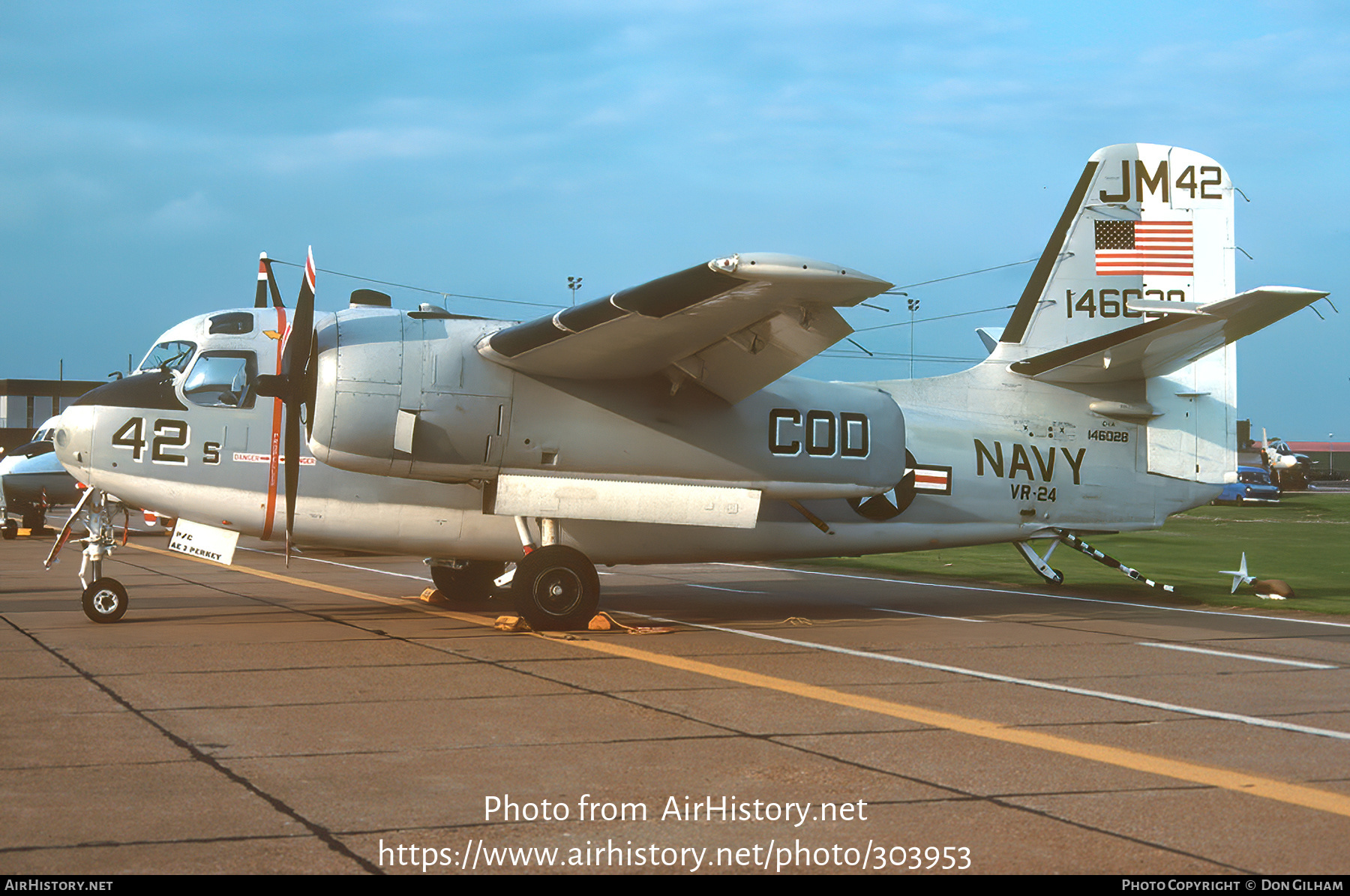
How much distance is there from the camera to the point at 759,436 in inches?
549

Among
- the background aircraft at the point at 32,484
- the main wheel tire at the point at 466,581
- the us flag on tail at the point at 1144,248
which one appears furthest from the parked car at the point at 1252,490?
the background aircraft at the point at 32,484

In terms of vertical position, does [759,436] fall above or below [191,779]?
above

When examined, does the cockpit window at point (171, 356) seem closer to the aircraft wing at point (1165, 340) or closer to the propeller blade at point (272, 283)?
the propeller blade at point (272, 283)

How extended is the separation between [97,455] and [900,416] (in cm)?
961

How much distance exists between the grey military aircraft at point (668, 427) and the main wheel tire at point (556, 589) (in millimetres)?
27

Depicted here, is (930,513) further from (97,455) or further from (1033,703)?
(97,455)

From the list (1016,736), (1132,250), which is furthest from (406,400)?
(1132,250)

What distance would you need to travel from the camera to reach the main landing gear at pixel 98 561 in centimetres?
1334

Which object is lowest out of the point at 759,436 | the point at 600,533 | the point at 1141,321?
the point at 600,533

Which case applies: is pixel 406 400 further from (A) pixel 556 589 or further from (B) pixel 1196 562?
(B) pixel 1196 562

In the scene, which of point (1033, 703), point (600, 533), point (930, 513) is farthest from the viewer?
point (930, 513)

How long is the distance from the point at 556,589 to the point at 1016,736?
6.25 m

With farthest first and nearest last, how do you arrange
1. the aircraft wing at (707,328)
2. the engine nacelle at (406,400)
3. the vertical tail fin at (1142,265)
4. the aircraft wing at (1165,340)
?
the vertical tail fin at (1142,265) < the aircraft wing at (1165,340) < the engine nacelle at (406,400) < the aircraft wing at (707,328)

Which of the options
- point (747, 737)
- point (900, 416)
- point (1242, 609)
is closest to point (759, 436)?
point (900, 416)
